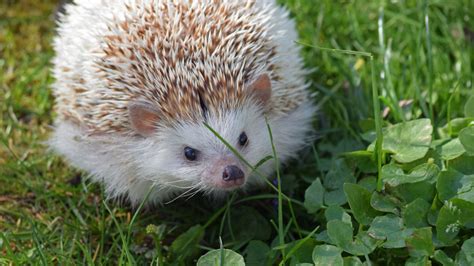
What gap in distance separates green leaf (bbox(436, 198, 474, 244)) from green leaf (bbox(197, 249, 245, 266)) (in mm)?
646

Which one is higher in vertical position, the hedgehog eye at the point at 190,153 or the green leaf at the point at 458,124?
the green leaf at the point at 458,124

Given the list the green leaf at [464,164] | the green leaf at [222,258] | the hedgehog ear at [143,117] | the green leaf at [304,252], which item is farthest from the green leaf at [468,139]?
the hedgehog ear at [143,117]

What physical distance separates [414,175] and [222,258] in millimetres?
714

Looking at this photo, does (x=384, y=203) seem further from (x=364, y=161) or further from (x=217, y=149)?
(x=217, y=149)

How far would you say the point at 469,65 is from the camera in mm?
3039

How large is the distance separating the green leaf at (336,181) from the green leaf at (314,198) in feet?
0.09

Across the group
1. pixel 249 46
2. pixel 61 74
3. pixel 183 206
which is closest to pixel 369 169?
pixel 249 46

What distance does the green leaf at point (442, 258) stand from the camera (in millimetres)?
2016

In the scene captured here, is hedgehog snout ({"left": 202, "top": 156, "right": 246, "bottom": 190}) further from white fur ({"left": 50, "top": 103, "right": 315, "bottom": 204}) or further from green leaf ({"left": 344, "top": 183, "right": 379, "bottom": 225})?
green leaf ({"left": 344, "top": 183, "right": 379, "bottom": 225})

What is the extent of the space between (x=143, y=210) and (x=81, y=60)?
0.68 meters

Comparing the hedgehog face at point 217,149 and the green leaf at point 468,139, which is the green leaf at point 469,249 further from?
the hedgehog face at point 217,149

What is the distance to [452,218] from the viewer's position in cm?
208

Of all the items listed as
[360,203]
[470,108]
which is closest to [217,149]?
[360,203]

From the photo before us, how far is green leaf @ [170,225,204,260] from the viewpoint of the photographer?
2.40 m
